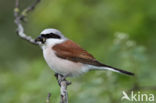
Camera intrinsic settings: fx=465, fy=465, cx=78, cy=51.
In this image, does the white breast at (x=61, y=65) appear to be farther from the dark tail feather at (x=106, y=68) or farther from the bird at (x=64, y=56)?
the dark tail feather at (x=106, y=68)

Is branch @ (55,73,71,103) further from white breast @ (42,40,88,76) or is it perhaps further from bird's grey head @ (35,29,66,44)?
bird's grey head @ (35,29,66,44)

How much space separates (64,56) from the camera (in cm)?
553

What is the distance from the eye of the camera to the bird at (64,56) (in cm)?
541

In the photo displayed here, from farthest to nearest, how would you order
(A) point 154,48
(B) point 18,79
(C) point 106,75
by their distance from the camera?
(A) point 154,48, (B) point 18,79, (C) point 106,75

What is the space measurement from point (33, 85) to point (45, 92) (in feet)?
0.77

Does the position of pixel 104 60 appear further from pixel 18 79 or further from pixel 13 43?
pixel 13 43

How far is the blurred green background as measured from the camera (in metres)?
5.36

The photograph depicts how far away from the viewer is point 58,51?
5.52 m

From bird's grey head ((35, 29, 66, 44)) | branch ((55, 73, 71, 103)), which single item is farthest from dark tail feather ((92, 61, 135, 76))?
bird's grey head ((35, 29, 66, 44))

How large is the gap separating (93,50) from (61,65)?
1.73 metres

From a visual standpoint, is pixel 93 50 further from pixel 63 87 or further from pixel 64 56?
pixel 63 87

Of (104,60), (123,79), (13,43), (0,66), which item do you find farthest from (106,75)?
(13,43)

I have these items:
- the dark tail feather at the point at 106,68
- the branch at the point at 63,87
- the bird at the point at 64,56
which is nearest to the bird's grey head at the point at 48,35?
the bird at the point at 64,56

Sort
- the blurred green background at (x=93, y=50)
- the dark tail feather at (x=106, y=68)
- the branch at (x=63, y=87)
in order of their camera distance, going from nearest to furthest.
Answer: the branch at (x=63, y=87) < the dark tail feather at (x=106, y=68) < the blurred green background at (x=93, y=50)
